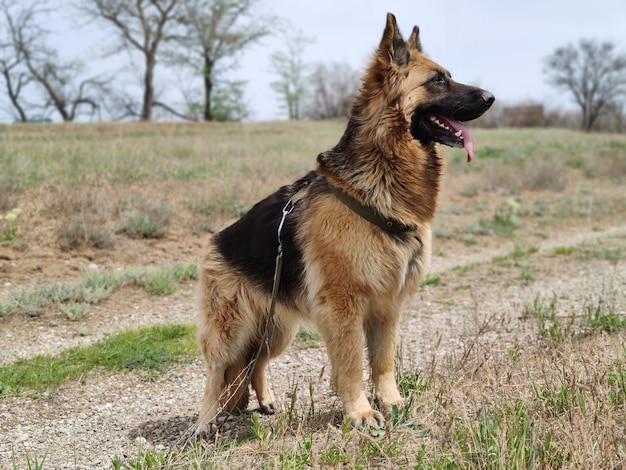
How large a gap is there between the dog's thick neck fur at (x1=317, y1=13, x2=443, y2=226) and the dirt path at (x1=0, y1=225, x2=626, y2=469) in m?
1.17

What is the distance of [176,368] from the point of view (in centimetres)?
535

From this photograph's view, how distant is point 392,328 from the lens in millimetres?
3926

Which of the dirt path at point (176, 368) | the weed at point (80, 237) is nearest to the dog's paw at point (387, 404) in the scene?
the dirt path at point (176, 368)

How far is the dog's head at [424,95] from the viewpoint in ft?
12.3

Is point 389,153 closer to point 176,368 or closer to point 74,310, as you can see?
point 176,368

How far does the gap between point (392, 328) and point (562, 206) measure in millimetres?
11718

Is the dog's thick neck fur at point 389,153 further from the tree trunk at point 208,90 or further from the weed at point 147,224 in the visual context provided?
the tree trunk at point 208,90

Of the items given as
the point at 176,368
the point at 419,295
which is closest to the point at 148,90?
the point at 419,295

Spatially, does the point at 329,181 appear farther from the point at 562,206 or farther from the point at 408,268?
the point at 562,206

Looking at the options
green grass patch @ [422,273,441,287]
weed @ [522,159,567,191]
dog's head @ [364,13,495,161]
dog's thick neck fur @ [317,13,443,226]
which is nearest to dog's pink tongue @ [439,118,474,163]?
dog's head @ [364,13,495,161]

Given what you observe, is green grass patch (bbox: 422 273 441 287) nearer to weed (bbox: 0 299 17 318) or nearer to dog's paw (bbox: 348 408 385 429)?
dog's paw (bbox: 348 408 385 429)

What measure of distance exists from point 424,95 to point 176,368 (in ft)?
10.8

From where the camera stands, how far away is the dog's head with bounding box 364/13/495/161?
3.75 metres

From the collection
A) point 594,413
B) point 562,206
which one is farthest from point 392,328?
point 562,206
